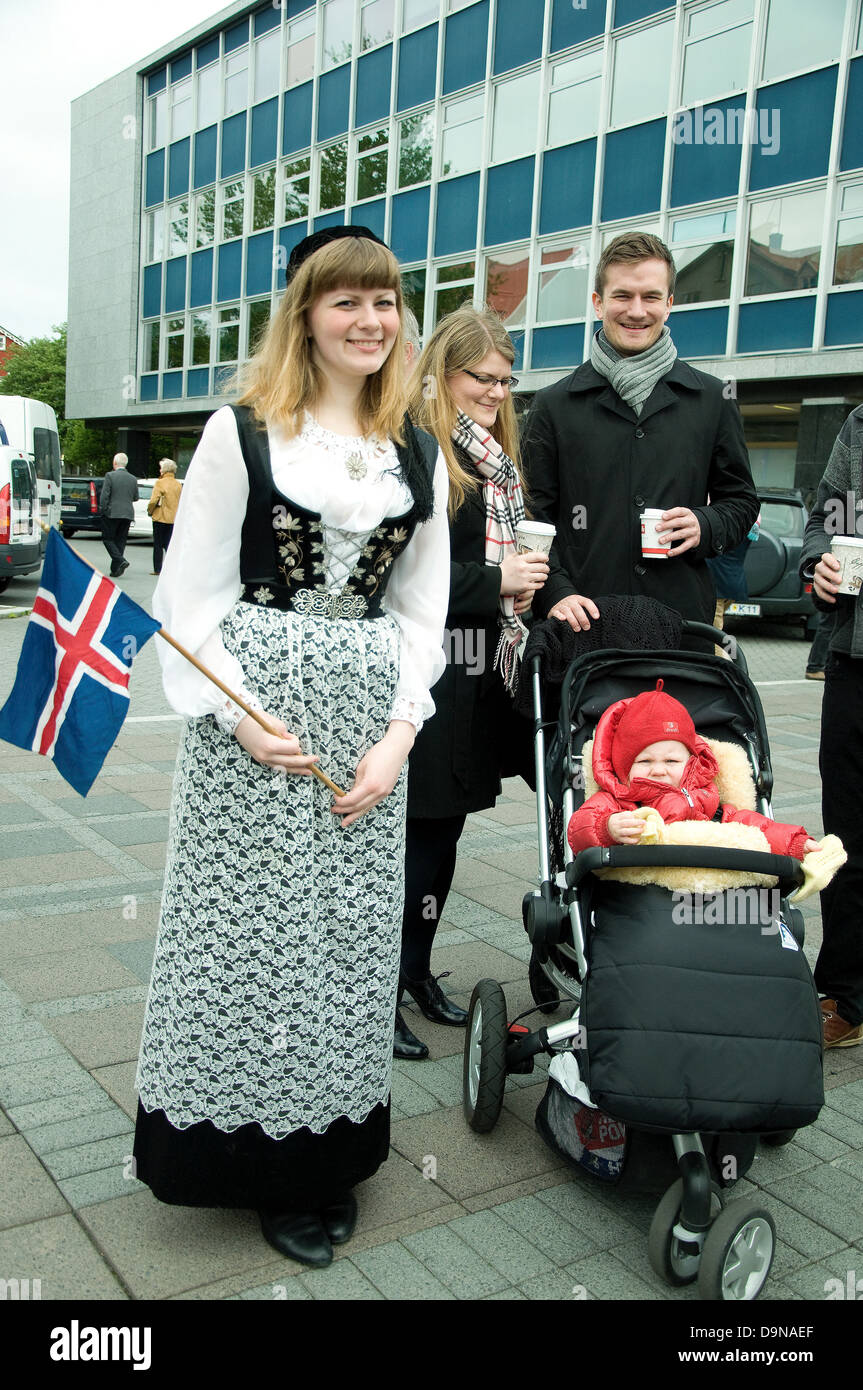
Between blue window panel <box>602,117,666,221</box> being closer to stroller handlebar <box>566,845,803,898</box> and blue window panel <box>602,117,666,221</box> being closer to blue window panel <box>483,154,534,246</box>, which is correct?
blue window panel <box>483,154,534,246</box>

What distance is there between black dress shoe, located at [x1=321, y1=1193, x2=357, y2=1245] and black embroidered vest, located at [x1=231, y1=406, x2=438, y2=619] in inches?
52.3

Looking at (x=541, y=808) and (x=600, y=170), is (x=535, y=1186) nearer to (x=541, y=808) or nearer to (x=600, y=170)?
(x=541, y=808)

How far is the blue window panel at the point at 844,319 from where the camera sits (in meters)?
18.1

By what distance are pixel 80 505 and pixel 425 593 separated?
29.8 m

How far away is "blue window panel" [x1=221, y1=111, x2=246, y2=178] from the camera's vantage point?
103 feet

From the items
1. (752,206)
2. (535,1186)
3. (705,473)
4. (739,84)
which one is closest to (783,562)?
(752,206)

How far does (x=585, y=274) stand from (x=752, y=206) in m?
3.51

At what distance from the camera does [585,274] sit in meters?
21.9

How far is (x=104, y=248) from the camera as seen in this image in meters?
38.6

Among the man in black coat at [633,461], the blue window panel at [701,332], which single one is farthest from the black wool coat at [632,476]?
the blue window panel at [701,332]

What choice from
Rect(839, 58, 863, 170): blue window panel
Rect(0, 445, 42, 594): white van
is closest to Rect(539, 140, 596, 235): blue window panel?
Rect(839, 58, 863, 170): blue window panel

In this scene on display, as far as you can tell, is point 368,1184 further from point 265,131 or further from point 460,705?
point 265,131

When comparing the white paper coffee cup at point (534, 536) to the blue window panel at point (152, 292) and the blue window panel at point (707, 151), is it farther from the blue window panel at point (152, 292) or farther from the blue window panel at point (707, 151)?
the blue window panel at point (152, 292)

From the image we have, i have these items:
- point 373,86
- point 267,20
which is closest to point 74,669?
point 373,86
